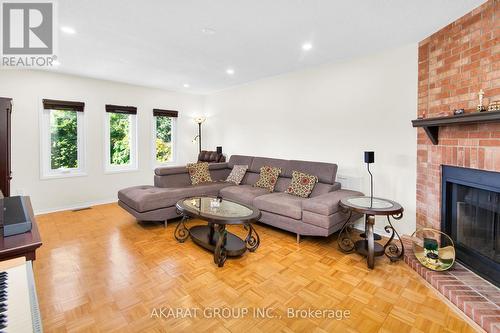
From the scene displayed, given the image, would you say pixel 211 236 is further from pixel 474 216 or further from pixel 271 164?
pixel 474 216

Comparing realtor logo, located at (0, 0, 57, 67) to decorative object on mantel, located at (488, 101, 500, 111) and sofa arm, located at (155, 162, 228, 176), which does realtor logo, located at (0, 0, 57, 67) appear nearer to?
sofa arm, located at (155, 162, 228, 176)

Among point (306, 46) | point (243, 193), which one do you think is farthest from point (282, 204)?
point (306, 46)

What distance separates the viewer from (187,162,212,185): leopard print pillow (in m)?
4.58

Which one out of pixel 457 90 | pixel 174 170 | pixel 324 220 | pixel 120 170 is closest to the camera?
pixel 457 90

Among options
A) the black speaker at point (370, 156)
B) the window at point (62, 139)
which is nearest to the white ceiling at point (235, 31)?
the window at point (62, 139)

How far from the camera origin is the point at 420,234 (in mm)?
2840

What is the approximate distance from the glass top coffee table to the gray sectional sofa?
48 centimetres

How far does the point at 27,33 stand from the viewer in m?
2.73

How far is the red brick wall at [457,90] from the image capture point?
209 cm

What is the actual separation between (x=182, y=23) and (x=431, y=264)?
134 inches

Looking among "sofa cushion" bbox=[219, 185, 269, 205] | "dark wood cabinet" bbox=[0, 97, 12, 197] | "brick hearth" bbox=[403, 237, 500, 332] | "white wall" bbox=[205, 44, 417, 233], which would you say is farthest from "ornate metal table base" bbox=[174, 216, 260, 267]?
"dark wood cabinet" bbox=[0, 97, 12, 197]

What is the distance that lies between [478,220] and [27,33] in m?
4.98

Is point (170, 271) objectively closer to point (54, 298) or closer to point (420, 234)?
point (54, 298)

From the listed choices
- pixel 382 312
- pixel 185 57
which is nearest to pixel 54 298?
pixel 382 312
